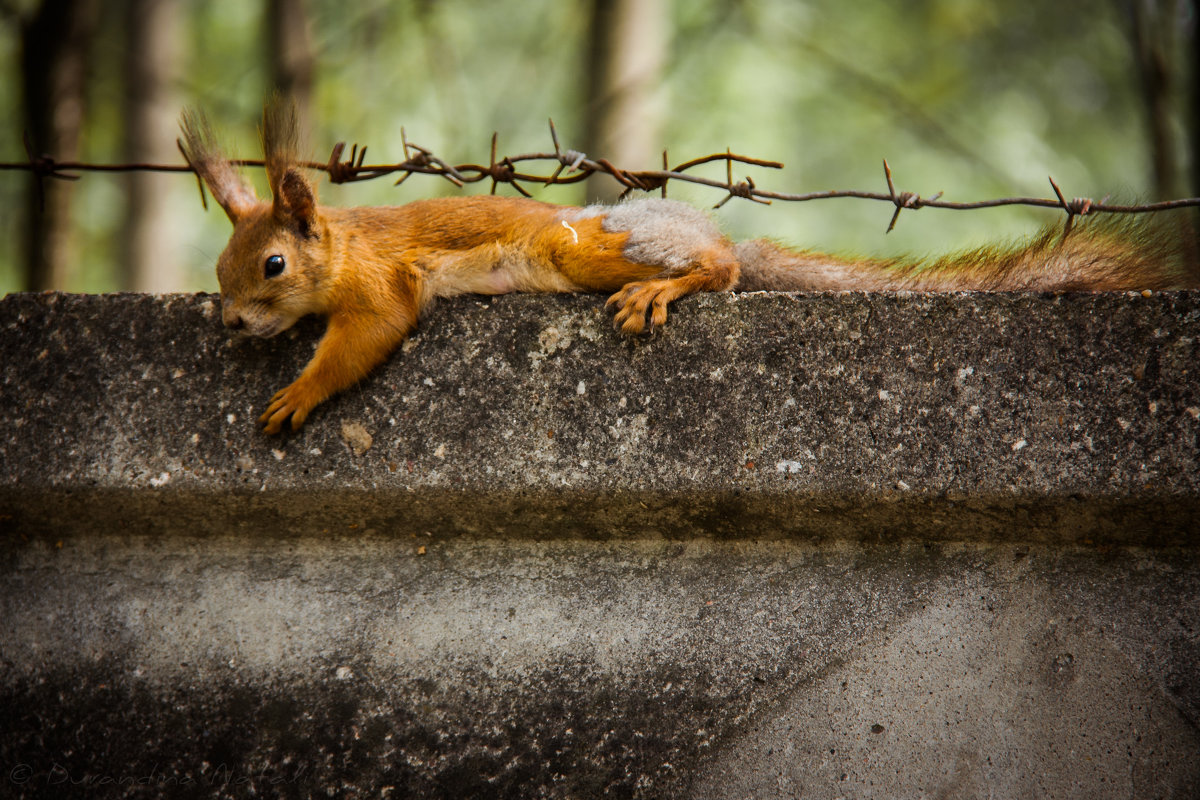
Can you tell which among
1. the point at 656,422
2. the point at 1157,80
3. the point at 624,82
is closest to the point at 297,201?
the point at 656,422

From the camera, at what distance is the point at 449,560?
1.56 meters

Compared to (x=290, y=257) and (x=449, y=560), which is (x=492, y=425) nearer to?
(x=449, y=560)

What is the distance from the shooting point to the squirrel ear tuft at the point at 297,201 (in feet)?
5.19

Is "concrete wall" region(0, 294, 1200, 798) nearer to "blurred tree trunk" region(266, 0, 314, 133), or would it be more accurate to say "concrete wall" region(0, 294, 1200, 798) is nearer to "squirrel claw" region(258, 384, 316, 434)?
"squirrel claw" region(258, 384, 316, 434)

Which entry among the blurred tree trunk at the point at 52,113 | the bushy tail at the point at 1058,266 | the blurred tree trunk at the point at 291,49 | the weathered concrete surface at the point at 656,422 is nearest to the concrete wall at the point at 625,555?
the weathered concrete surface at the point at 656,422

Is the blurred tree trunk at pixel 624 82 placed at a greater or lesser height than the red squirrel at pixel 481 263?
greater

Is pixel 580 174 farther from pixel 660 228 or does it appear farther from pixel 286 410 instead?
pixel 286 410

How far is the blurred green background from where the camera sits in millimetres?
4910

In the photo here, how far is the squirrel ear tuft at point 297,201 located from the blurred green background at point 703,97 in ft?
10.8

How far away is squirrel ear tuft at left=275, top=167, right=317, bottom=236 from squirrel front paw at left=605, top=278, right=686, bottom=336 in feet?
2.16

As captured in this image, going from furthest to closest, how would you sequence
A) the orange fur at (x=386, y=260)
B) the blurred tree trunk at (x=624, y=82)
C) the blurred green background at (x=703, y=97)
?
the blurred green background at (x=703, y=97)
the blurred tree trunk at (x=624, y=82)
the orange fur at (x=386, y=260)

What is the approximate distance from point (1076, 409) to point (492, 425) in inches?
39.9

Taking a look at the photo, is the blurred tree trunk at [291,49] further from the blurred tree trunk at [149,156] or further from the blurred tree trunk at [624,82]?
the blurred tree trunk at [624,82]

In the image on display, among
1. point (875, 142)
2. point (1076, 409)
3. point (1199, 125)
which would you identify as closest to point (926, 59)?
point (875, 142)
